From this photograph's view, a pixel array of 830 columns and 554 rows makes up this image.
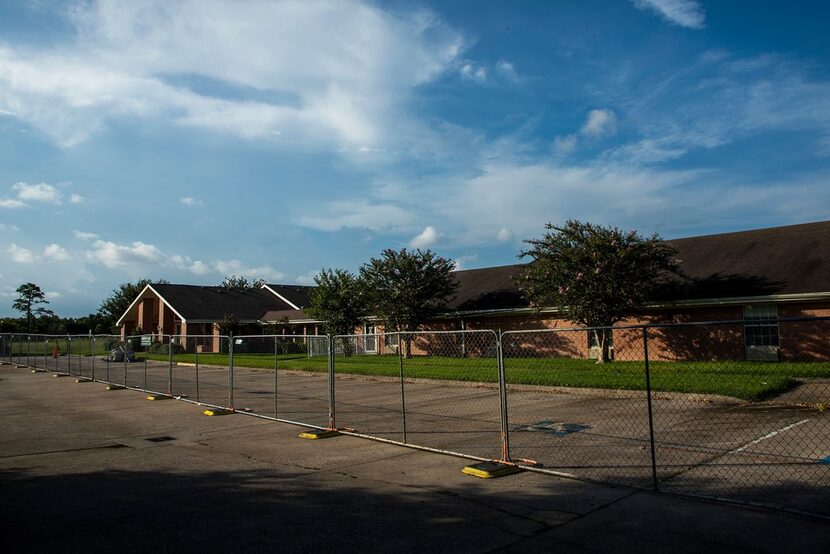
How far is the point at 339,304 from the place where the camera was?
3212 centimetres

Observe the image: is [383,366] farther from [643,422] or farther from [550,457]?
[550,457]

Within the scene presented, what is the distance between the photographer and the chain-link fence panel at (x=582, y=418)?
25.6 ft

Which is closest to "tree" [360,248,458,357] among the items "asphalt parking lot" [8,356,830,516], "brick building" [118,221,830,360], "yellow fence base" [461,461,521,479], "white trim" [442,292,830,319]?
"brick building" [118,221,830,360]

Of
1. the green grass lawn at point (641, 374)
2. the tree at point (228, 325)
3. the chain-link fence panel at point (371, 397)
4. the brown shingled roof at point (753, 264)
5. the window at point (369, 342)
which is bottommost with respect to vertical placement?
the chain-link fence panel at point (371, 397)

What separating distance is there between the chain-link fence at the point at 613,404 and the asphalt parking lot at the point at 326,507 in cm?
78

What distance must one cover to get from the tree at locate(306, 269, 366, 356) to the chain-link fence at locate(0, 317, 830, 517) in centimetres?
626

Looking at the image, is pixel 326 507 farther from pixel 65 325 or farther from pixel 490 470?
pixel 65 325

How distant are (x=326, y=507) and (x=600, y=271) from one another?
15.9m

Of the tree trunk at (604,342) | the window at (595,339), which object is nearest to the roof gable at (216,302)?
the window at (595,339)

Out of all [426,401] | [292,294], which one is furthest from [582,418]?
[292,294]

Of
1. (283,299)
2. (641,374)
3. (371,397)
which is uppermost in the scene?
(283,299)

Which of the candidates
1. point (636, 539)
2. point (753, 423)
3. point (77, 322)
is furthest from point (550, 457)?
point (77, 322)

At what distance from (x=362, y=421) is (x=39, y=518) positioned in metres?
6.59

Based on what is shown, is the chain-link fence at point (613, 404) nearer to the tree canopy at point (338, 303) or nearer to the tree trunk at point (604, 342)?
the tree trunk at point (604, 342)
